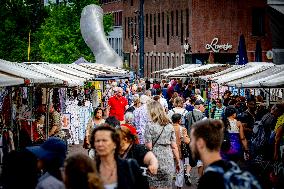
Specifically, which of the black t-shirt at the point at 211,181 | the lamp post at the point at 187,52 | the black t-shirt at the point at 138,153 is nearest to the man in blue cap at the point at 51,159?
the black t-shirt at the point at 211,181

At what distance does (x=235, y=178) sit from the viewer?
657 cm

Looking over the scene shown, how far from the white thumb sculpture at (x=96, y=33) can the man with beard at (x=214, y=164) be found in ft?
154

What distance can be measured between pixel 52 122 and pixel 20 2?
5410 centimetres

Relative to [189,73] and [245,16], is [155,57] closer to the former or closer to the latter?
[245,16]

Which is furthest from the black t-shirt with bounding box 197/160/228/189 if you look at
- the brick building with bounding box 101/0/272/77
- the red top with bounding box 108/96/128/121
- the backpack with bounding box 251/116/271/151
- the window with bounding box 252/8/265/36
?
the window with bounding box 252/8/265/36

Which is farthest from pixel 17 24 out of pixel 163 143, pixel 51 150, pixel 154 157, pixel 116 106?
pixel 51 150

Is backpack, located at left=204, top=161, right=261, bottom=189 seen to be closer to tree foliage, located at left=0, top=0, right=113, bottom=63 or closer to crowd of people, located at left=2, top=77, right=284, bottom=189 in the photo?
crowd of people, located at left=2, top=77, right=284, bottom=189

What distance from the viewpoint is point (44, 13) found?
7769cm

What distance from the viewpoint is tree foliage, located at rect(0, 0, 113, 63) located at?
210ft

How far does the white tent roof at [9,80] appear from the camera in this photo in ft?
42.1

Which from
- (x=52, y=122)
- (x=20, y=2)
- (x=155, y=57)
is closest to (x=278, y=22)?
(x=52, y=122)

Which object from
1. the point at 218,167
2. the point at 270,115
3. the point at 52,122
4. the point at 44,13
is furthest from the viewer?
the point at 44,13

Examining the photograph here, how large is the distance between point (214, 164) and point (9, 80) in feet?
23.1

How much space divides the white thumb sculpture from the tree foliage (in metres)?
8.03
